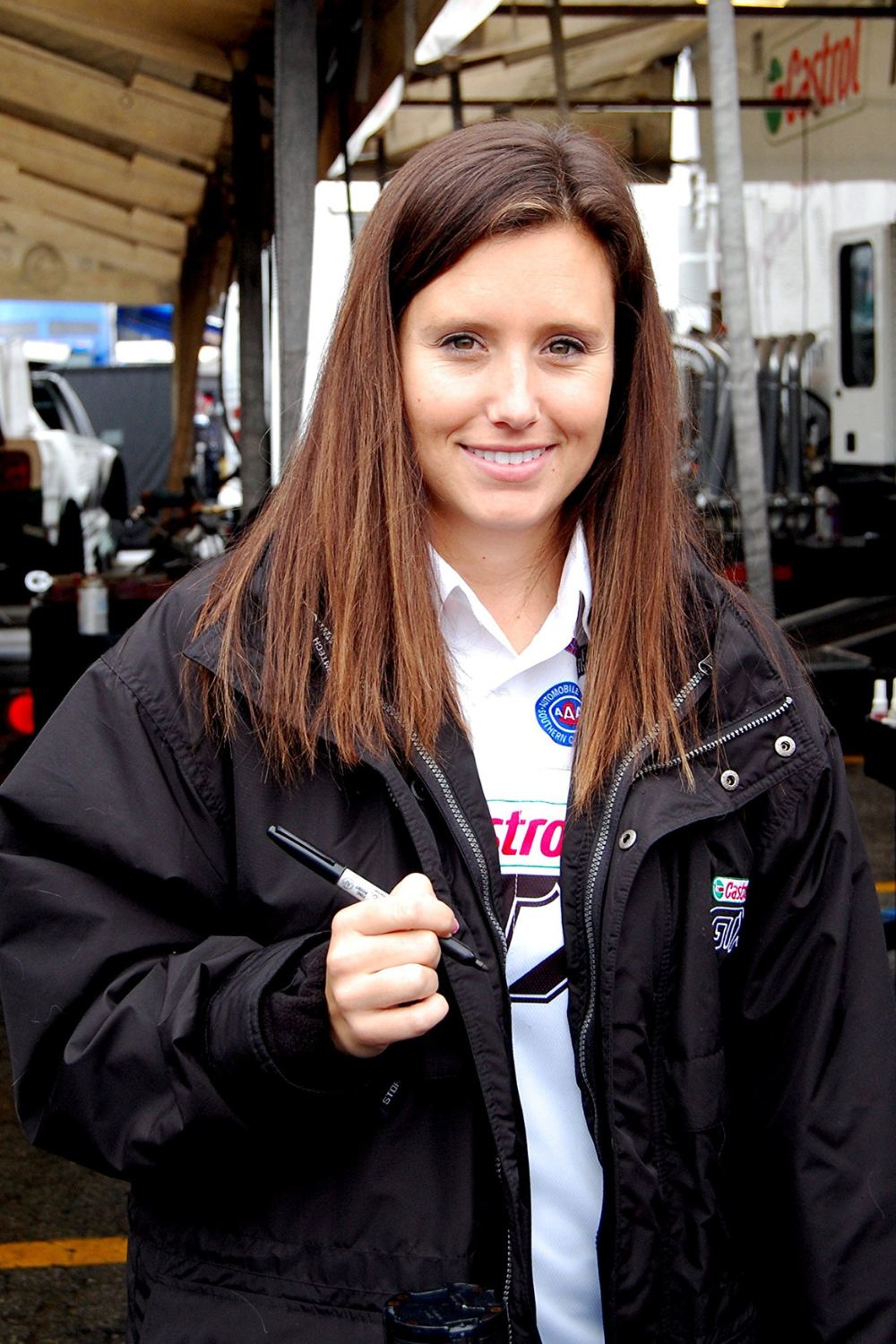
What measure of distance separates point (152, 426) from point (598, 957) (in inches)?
977

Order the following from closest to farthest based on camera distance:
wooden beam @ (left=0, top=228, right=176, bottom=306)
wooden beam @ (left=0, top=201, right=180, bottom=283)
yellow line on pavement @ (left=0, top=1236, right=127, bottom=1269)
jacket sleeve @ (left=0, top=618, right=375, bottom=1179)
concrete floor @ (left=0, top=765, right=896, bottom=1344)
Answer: jacket sleeve @ (left=0, top=618, right=375, bottom=1179) → concrete floor @ (left=0, top=765, right=896, bottom=1344) → yellow line on pavement @ (left=0, top=1236, right=127, bottom=1269) → wooden beam @ (left=0, top=201, right=180, bottom=283) → wooden beam @ (left=0, top=228, right=176, bottom=306)

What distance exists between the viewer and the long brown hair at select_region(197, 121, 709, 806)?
57.2 inches

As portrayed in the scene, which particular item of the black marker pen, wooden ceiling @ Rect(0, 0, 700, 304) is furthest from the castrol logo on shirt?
wooden ceiling @ Rect(0, 0, 700, 304)

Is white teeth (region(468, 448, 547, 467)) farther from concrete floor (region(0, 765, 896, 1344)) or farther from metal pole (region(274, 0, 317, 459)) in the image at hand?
metal pole (region(274, 0, 317, 459))

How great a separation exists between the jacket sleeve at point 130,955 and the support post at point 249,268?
4.78 meters

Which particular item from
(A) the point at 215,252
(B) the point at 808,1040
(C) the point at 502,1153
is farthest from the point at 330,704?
(A) the point at 215,252

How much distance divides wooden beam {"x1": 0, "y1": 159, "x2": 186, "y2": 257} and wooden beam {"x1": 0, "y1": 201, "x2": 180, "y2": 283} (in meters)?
0.10

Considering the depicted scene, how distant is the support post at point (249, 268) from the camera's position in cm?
643

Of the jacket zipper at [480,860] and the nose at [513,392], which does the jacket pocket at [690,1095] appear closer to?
the jacket zipper at [480,860]

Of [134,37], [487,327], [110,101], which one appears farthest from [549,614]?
[110,101]

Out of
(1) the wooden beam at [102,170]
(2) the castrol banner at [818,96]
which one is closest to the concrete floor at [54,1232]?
(1) the wooden beam at [102,170]

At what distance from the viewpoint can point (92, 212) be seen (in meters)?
10.8

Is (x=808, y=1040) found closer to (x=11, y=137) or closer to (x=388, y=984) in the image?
(x=388, y=984)

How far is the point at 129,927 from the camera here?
138 centimetres
